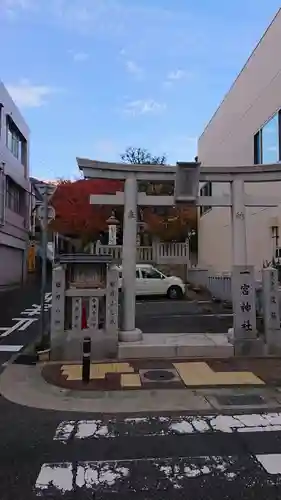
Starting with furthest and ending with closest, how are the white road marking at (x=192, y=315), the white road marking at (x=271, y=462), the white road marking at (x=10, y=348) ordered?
the white road marking at (x=192, y=315)
the white road marking at (x=10, y=348)
the white road marking at (x=271, y=462)

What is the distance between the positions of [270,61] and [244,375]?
12354 millimetres

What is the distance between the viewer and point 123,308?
9.89 metres

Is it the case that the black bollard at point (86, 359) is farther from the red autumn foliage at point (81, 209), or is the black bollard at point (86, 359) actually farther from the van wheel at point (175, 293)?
the red autumn foliage at point (81, 209)

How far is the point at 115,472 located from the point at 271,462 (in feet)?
4.88

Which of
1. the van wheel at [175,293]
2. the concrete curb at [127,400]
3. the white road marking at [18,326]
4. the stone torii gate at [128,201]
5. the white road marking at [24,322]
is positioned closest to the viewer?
the concrete curb at [127,400]

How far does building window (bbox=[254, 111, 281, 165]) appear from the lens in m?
15.2

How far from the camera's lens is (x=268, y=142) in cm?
1614

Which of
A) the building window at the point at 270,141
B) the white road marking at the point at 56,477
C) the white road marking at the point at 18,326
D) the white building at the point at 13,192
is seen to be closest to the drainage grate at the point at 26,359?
the white road marking at the point at 18,326


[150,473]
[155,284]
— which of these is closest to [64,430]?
[150,473]

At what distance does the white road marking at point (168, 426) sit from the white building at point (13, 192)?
21.2 metres

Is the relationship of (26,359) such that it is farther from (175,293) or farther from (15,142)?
(15,142)

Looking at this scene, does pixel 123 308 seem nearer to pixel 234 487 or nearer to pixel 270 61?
pixel 234 487

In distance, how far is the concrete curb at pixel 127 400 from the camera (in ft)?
19.5

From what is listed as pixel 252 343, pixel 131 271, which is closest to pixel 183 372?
pixel 252 343
